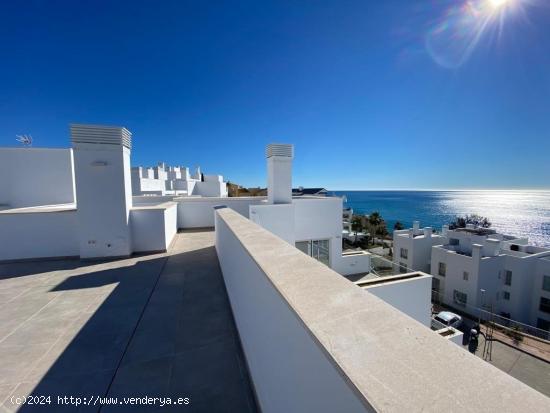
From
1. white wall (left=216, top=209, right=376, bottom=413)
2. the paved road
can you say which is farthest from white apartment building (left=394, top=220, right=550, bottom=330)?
white wall (left=216, top=209, right=376, bottom=413)

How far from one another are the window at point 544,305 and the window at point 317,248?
1813 cm

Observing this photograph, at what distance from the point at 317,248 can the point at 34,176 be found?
1149 cm

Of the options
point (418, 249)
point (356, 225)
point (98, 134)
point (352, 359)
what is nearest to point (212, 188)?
point (98, 134)

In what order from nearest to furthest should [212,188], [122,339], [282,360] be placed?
[282,360] → [122,339] → [212,188]

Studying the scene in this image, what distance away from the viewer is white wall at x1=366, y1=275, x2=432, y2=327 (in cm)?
507

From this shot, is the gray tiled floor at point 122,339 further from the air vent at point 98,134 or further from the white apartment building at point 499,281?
the white apartment building at point 499,281

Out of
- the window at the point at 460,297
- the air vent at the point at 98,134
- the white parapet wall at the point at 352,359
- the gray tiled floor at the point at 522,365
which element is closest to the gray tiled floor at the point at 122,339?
the white parapet wall at the point at 352,359

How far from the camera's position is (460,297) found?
18.2 m

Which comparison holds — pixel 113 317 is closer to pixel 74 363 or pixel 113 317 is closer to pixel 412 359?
pixel 74 363

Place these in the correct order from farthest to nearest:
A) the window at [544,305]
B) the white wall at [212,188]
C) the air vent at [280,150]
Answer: the white wall at [212,188] < the window at [544,305] < the air vent at [280,150]

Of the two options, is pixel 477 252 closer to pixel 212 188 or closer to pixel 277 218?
pixel 277 218

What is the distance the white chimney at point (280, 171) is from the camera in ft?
31.6

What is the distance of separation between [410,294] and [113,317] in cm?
576

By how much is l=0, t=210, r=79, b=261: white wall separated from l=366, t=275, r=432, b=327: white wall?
24.8 ft
